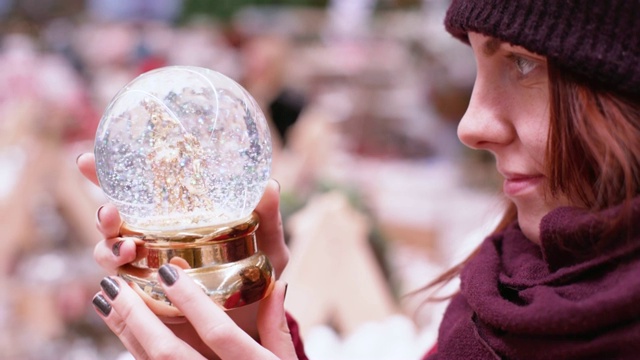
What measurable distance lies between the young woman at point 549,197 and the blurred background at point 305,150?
0.97 ft

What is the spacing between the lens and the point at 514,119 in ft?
2.20

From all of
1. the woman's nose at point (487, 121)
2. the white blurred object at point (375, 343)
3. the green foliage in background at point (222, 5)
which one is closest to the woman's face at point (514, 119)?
the woman's nose at point (487, 121)

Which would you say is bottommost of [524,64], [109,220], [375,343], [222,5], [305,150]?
[222,5]

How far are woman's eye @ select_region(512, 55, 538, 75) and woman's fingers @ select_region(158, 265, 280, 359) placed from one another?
1.23 ft

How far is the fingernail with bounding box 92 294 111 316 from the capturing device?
0.68 meters

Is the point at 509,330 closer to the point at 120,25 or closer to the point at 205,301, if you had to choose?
the point at 205,301

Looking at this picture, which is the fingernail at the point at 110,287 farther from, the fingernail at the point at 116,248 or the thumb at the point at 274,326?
the thumb at the point at 274,326

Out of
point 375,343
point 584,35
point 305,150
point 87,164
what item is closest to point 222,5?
point 305,150

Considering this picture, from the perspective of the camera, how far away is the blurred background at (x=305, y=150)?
1.49 meters

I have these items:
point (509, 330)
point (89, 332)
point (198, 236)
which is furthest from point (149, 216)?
point (89, 332)

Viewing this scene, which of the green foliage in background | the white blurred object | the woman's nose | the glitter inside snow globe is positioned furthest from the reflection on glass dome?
the green foliage in background

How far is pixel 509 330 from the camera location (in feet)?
2.05

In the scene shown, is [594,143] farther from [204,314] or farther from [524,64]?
[204,314]

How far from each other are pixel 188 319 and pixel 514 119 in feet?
→ 1.23
